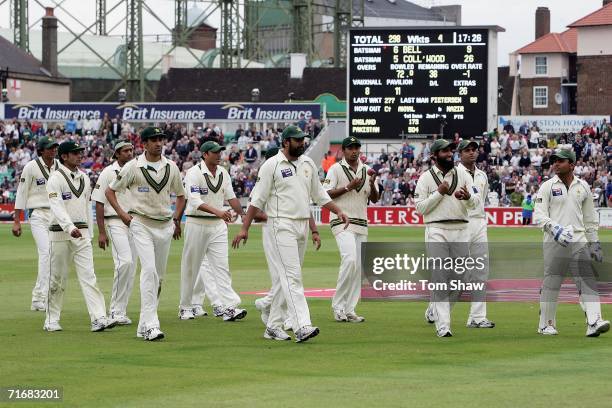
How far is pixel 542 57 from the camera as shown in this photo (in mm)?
94375

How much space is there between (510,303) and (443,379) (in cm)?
767

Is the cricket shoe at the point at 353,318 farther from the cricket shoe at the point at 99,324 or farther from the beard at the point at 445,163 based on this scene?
the cricket shoe at the point at 99,324

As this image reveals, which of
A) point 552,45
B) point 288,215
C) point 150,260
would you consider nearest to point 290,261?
point 288,215

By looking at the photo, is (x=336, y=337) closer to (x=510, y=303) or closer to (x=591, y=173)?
(x=510, y=303)

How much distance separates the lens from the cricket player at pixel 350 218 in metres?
15.7

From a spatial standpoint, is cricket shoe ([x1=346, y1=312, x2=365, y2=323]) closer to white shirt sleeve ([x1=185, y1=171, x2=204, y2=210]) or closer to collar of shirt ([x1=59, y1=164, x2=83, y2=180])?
white shirt sleeve ([x1=185, y1=171, x2=204, y2=210])

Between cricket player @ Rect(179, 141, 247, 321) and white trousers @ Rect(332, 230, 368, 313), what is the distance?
4.01 ft

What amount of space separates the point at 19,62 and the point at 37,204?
6235 centimetres

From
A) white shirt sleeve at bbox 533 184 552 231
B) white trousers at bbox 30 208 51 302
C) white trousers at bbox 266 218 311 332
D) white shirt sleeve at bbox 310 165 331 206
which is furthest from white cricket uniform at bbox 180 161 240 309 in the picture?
white shirt sleeve at bbox 533 184 552 231

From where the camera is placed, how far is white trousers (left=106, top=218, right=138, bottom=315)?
15164 mm

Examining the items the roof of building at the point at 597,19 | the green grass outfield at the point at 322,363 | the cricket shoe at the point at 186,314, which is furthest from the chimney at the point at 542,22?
the cricket shoe at the point at 186,314

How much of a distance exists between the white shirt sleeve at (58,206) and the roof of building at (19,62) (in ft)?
201

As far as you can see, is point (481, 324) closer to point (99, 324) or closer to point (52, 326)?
point (99, 324)

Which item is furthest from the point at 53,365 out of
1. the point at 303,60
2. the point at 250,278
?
the point at 303,60
